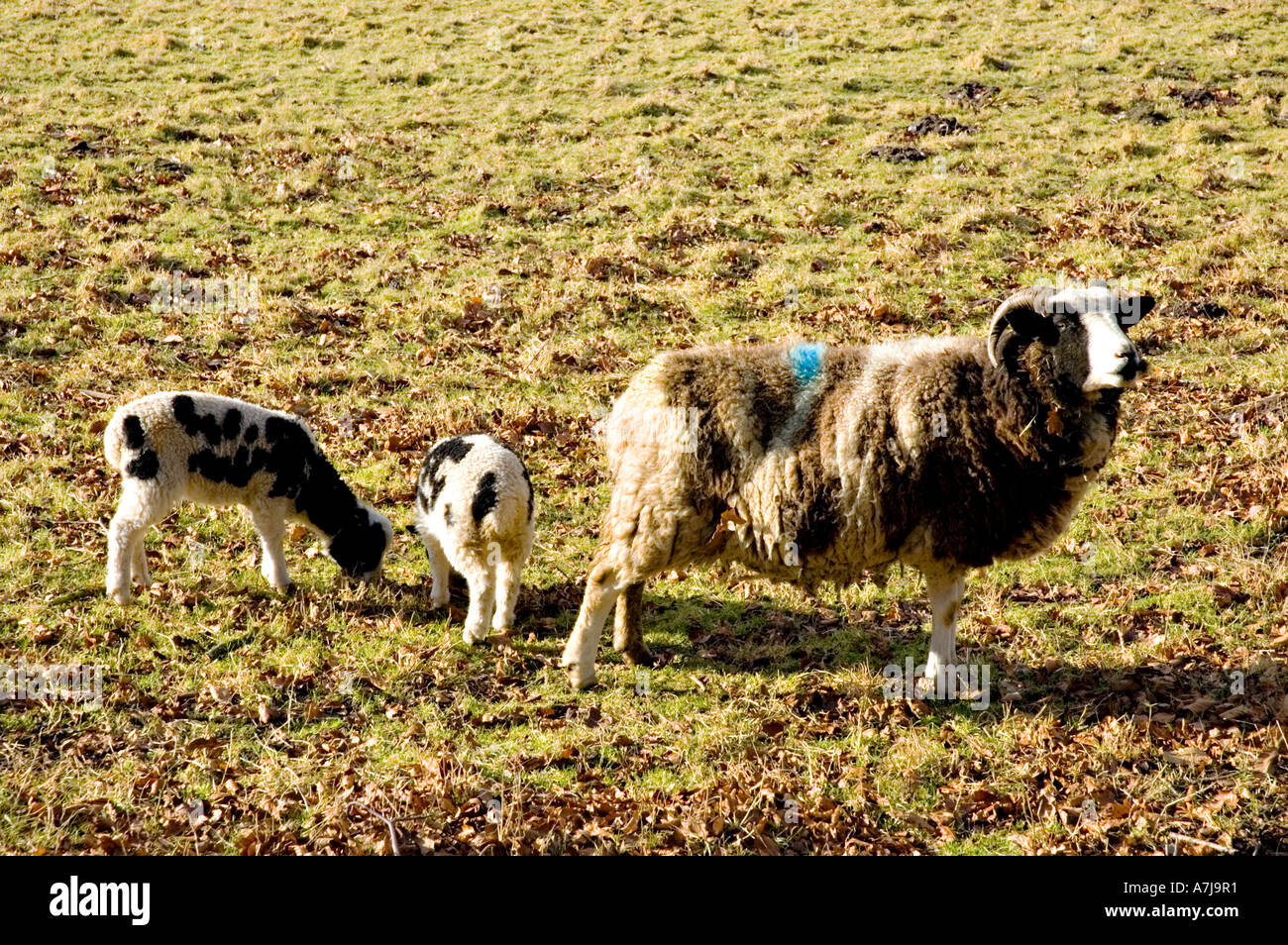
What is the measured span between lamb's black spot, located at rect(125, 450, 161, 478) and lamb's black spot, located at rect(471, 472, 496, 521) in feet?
7.22

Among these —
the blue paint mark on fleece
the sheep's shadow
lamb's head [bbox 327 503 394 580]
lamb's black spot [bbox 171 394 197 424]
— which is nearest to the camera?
the blue paint mark on fleece

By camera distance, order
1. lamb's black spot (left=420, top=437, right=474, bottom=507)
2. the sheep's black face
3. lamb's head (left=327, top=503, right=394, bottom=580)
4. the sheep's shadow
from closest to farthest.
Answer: the sheep's black face, the sheep's shadow, lamb's black spot (left=420, top=437, right=474, bottom=507), lamb's head (left=327, top=503, right=394, bottom=580)

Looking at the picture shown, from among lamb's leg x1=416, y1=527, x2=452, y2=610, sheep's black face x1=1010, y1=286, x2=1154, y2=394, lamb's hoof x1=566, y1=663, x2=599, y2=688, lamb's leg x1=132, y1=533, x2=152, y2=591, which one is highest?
sheep's black face x1=1010, y1=286, x2=1154, y2=394

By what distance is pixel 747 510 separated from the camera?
21.5ft

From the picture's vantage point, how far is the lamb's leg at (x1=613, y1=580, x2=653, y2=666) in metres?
7.34

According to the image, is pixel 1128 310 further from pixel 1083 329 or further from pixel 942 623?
pixel 942 623

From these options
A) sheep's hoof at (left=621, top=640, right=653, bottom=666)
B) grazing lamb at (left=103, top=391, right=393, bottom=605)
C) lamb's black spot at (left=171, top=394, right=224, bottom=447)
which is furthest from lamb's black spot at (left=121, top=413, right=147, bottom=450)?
sheep's hoof at (left=621, top=640, right=653, bottom=666)

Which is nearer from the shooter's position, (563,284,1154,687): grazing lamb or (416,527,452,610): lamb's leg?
(563,284,1154,687): grazing lamb

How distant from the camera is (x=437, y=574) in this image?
810 centimetres

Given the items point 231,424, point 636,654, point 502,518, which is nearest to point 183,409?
point 231,424

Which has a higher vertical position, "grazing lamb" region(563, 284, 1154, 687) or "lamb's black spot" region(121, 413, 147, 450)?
"lamb's black spot" region(121, 413, 147, 450)

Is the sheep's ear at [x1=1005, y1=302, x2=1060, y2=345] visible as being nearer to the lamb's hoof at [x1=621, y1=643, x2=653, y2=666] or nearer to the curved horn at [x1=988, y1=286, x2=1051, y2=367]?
the curved horn at [x1=988, y1=286, x2=1051, y2=367]
